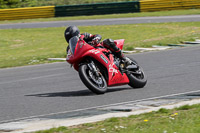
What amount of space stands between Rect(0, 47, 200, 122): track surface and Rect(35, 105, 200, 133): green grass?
1.42 meters

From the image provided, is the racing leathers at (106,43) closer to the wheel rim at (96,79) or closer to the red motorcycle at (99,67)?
the red motorcycle at (99,67)

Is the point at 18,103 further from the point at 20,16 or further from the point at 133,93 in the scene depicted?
the point at 20,16

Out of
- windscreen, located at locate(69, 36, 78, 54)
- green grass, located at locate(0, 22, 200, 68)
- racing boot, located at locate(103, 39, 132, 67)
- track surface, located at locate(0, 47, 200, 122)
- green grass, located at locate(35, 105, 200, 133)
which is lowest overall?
green grass, located at locate(0, 22, 200, 68)

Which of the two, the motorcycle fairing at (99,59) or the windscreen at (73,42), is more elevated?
the windscreen at (73,42)

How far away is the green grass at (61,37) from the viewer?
17578 millimetres

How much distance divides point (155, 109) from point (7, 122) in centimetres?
223

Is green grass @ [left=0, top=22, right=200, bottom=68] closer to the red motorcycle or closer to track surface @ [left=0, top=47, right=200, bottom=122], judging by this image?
track surface @ [left=0, top=47, right=200, bottom=122]

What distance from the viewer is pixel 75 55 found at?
26.2 feet

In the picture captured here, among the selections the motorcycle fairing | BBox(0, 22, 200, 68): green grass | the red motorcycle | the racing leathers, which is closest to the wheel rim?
the red motorcycle

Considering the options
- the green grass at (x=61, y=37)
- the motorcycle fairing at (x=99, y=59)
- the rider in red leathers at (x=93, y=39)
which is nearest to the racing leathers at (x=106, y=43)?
the rider in red leathers at (x=93, y=39)

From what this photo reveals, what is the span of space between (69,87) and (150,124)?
4.15m

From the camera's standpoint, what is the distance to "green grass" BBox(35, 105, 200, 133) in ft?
16.8

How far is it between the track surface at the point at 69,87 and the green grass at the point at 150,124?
56.0 inches

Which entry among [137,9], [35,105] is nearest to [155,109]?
[35,105]
